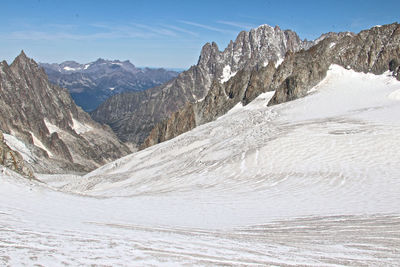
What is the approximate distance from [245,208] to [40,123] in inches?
5737

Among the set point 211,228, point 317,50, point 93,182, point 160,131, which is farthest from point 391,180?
point 160,131

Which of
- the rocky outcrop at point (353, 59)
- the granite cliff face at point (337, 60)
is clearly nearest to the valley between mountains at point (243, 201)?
the rocky outcrop at point (353, 59)

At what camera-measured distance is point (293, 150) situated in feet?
97.5

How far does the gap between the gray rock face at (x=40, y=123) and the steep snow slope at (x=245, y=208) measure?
69.6 meters

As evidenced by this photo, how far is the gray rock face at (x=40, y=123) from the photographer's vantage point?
4690 inches

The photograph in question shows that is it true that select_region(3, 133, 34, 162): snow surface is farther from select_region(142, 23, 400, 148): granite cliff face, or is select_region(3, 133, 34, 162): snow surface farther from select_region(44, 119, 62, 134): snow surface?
select_region(44, 119, 62, 134): snow surface

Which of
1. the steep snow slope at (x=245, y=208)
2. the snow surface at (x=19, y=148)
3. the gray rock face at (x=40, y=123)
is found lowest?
the steep snow slope at (x=245, y=208)

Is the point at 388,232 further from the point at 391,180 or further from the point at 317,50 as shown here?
the point at 317,50

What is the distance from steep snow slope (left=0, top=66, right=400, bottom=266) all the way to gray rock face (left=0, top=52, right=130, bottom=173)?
228 feet

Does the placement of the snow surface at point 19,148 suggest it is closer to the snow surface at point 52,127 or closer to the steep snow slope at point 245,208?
the steep snow slope at point 245,208

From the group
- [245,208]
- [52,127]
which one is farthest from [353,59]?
[52,127]

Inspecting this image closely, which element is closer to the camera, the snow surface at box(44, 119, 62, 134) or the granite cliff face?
the granite cliff face

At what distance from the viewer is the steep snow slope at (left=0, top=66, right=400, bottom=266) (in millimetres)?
8523

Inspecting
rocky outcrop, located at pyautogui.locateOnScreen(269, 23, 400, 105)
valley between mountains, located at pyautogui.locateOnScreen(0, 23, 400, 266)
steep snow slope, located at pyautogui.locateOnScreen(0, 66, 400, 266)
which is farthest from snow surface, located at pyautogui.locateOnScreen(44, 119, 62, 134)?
steep snow slope, located at pyautogui.locateOnScreen(0, 66, 400, 266)
